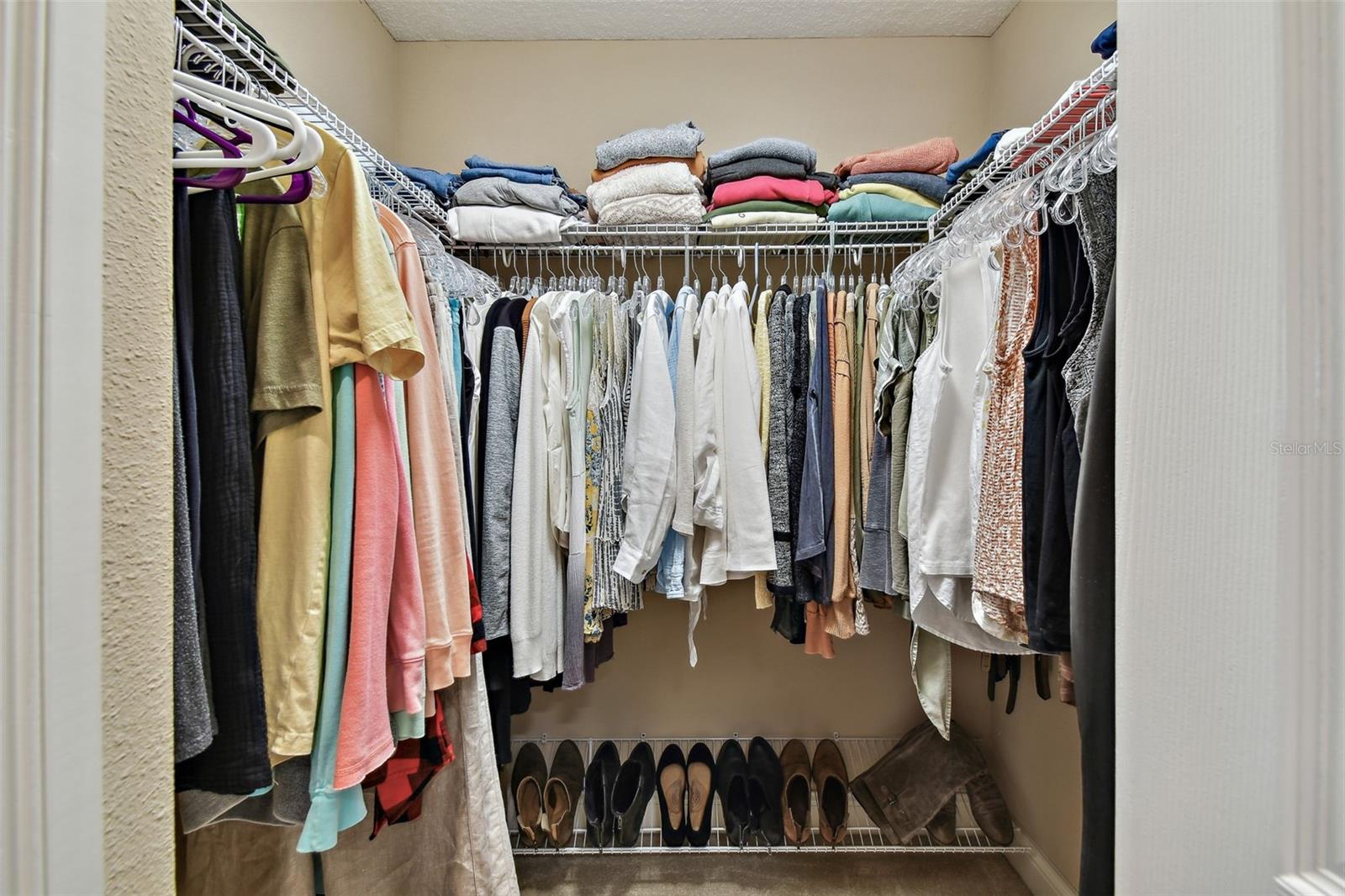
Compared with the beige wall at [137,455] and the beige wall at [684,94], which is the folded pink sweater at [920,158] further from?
the beige wall at [137,455]

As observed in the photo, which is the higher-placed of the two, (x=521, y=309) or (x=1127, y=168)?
(x=521, y=309)

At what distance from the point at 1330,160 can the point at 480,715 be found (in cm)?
116

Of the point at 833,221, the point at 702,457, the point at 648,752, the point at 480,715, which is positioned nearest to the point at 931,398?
the point at 702,457

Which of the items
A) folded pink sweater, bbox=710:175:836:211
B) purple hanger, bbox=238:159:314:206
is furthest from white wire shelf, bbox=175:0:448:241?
folded pink sweater, bbox=710:175:836:211

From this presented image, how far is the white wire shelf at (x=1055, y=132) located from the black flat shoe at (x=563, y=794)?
6.34 feet

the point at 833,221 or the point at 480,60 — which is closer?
the point at 833,221

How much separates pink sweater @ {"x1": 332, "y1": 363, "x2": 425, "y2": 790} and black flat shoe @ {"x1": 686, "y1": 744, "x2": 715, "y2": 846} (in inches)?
48.8

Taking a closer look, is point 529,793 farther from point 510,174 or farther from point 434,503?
point 510,174

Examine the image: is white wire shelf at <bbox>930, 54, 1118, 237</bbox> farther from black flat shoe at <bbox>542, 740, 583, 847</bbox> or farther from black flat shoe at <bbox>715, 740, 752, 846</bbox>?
black flat shoe at <bbox>542, 740, 583, 847</bbox>

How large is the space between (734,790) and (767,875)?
0.23 m

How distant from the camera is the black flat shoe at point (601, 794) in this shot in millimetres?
1649

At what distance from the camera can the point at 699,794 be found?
1.72 meters

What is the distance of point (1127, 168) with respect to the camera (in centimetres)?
38

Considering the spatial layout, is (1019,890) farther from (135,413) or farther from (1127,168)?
(135,413)
